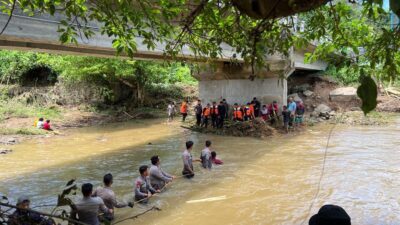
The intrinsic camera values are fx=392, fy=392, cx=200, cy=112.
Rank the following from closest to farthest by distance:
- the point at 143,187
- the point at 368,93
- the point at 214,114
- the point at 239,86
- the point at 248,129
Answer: the point at 368,93 < the point at 143,187 < the point at 248,129 < the point at 214,114 < the point at 239,86

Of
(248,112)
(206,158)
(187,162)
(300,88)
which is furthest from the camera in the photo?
(300,88)

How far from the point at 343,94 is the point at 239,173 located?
1680 cm

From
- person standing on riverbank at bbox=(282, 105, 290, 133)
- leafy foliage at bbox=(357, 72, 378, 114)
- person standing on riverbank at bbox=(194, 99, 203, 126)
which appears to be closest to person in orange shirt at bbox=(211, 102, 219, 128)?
person standing on riverbank at bbox=(194, 99, 203, 126)

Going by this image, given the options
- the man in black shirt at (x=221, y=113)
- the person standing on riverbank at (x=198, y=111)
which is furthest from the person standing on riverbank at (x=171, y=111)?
the man in black shirt at (x=221, y=113)

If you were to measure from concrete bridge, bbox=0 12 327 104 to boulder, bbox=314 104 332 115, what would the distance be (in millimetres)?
2848

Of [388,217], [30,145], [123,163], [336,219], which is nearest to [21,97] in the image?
[30,145]

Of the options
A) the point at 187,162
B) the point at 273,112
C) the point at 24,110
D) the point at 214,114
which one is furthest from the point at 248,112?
the point at 24,110

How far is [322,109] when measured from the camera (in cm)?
2439

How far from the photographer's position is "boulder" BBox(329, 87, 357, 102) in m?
25.5

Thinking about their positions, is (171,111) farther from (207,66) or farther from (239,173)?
(239,173)

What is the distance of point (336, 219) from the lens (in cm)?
218

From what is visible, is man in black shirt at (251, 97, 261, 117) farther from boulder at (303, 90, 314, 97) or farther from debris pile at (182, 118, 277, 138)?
boulder at (303, 90, 314, 97)

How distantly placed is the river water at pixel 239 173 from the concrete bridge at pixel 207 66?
278cm

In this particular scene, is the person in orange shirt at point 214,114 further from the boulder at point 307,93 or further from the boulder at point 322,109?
the boulder at point 307,93
